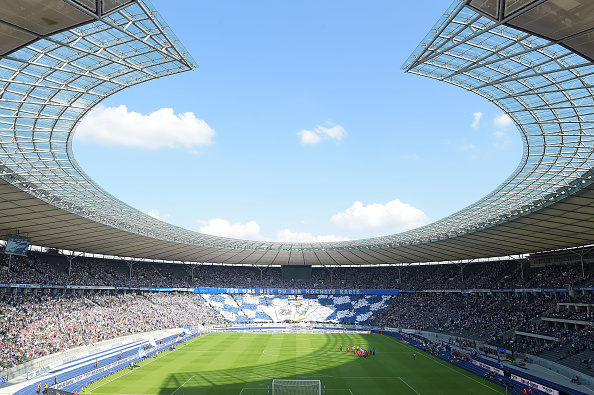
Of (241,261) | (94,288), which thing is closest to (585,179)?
(94,288)

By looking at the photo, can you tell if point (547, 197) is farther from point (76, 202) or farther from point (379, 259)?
point (379, 259)

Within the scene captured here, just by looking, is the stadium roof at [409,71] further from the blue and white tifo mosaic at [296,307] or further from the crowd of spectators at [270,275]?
the blue and white tifo mosaic at [296,307]

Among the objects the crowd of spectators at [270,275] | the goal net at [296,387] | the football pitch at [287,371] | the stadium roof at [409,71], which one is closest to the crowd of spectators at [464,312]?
the crowd of spectators at [270,275]

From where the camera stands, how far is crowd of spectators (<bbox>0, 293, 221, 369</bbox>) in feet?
133

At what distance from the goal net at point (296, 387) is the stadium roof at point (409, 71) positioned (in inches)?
883

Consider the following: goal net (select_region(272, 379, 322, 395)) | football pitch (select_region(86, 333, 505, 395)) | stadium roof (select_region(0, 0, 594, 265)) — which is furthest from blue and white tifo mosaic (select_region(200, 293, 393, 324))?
goal net (select_region(272, 379, 322, 395))

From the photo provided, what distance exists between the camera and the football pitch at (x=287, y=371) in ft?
104

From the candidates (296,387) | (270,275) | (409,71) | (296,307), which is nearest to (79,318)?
(296,387)

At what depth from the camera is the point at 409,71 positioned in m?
21.8

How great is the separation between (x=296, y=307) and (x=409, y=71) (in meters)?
68.0

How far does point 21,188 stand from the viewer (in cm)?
3250

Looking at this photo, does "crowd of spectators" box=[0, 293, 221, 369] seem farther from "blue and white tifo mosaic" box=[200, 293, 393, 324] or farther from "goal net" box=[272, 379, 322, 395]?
"goal net" box=[272, 379, 322, 395]

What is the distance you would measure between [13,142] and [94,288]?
131 ft

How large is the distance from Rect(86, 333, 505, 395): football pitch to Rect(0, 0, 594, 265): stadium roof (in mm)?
15659
